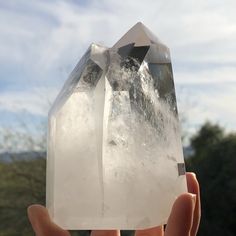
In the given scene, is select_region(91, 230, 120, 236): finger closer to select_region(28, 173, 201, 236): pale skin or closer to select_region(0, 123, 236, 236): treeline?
select_region(28, 173, 201, 236): pale skin

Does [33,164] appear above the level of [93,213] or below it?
above

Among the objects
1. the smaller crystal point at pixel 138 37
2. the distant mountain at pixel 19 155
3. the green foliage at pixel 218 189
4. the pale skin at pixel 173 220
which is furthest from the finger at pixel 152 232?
the green foliage at pixel 218 189

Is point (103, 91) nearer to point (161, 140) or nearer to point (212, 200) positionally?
point (161, 140)

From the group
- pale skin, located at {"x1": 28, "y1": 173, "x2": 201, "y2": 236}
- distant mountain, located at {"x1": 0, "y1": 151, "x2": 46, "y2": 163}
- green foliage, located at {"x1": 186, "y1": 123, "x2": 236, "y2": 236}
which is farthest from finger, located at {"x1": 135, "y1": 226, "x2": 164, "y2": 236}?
green foliage, located at {"x1": 186, "y1": 123, "x2": 236, "y2": 236}

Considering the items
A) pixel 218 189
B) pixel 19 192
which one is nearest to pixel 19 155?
pixel 19 192

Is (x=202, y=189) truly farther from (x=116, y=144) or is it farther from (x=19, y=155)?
(x=116, y=144)

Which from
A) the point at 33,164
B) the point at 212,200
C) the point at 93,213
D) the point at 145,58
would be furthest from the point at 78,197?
the point at 212,200

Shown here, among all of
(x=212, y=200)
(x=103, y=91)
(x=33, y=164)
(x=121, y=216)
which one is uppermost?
(x=33, y=164)
